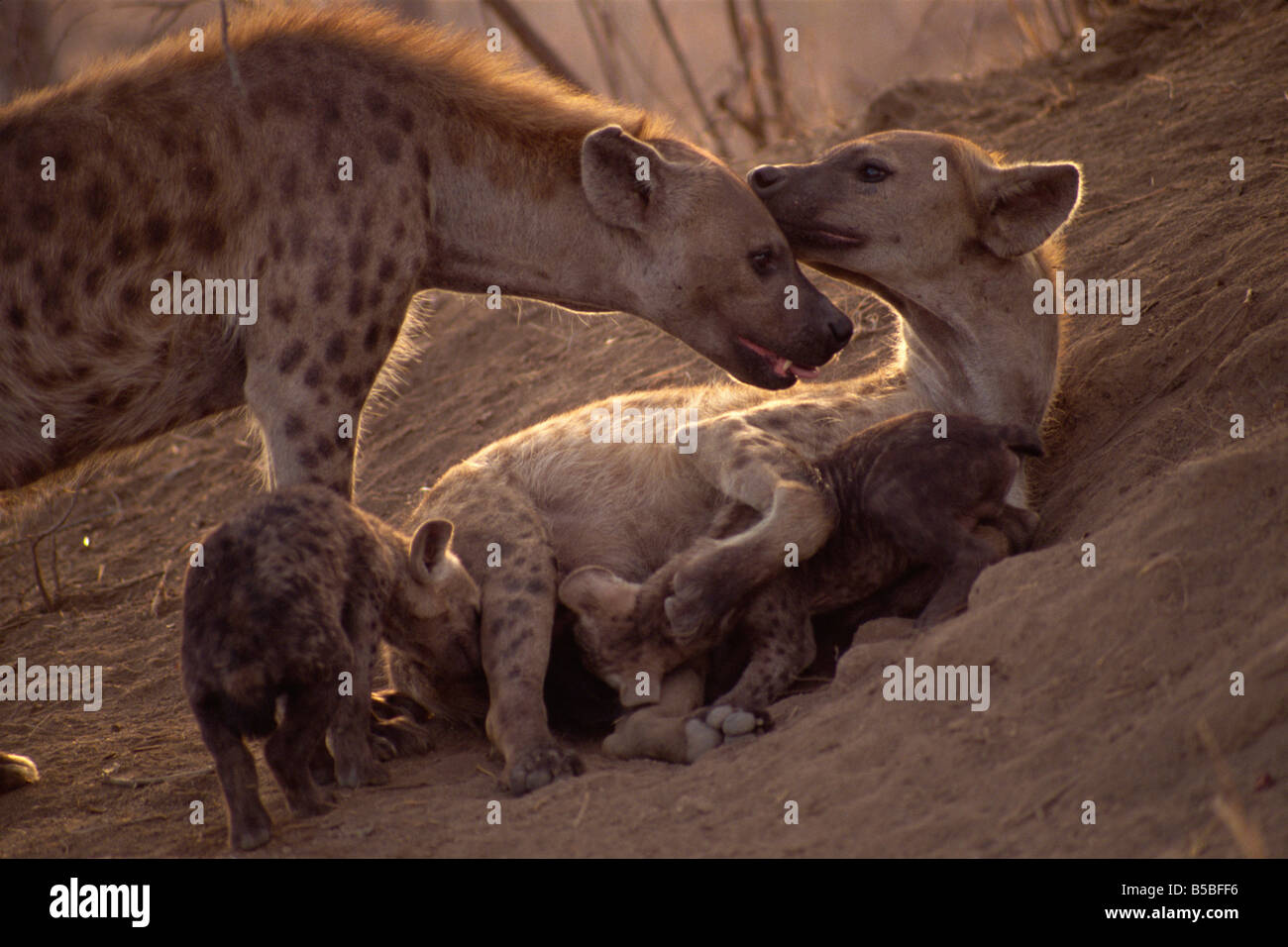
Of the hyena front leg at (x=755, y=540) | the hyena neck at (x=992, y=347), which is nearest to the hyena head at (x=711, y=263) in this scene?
the hyena neck at (x=992, y=347)

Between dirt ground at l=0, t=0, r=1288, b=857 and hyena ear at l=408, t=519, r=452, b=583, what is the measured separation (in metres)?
0.52

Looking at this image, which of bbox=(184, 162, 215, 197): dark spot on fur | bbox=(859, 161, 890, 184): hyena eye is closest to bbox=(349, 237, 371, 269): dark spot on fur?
bbox=(184, 162, 215, 197): dark spot on fur

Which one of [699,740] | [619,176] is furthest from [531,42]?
[699,740]

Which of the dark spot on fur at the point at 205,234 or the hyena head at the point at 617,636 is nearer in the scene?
the hyena head at the point at 617,636

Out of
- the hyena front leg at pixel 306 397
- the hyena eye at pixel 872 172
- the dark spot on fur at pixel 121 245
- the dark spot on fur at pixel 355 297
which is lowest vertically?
the hyena front leg at pixel 306 397

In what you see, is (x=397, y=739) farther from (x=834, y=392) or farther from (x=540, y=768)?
(x=834, y=392)

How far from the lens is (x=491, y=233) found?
4051 millimetres

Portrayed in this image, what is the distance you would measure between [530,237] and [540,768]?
169 cm

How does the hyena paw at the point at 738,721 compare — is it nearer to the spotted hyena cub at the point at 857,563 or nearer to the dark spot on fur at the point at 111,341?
the spotted hyena cub at the point at 857,563

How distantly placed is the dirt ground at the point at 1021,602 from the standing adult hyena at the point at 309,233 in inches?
36.7

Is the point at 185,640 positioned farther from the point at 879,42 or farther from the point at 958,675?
the point at 879,42

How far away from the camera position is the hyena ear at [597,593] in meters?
3.52
